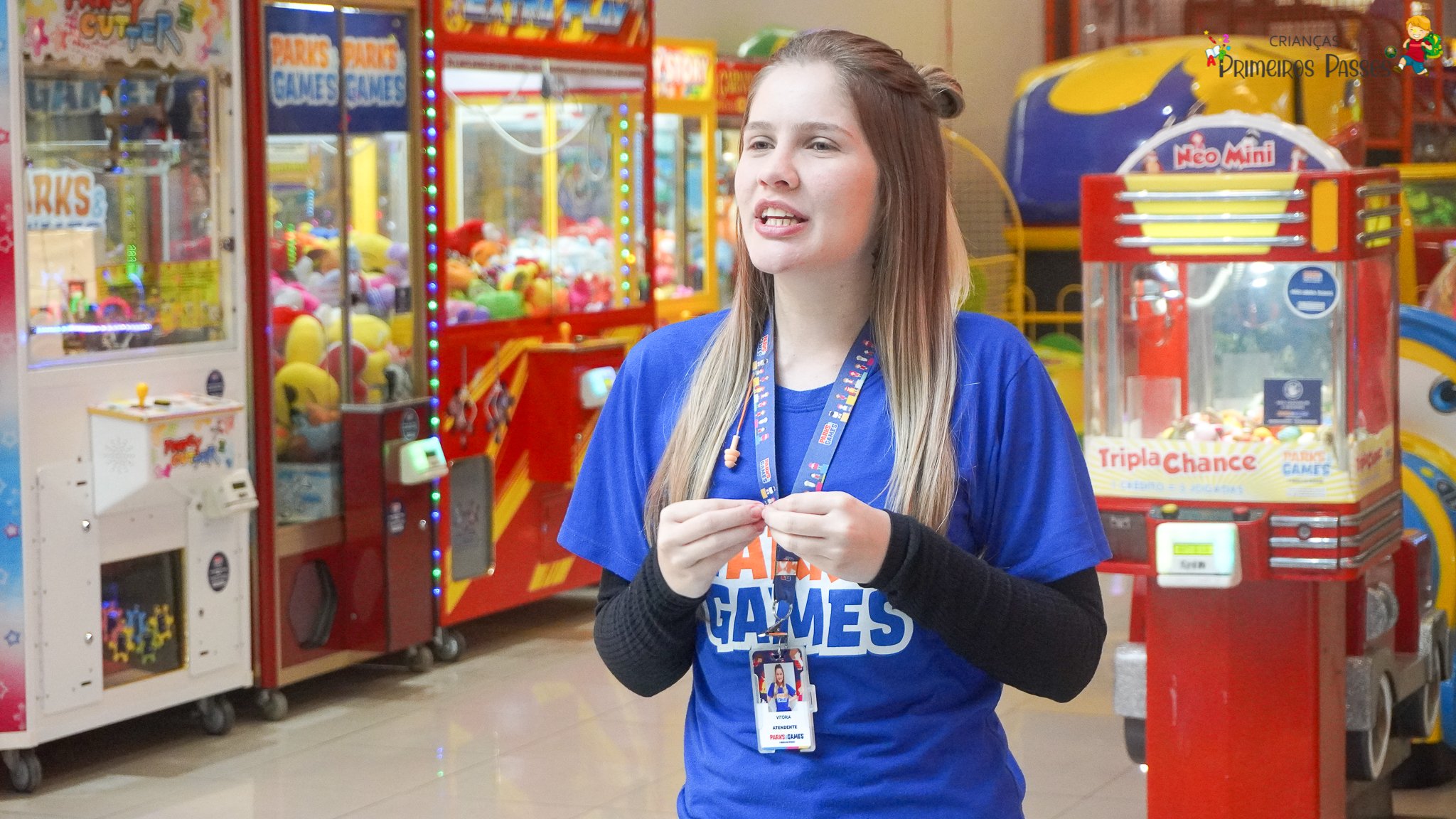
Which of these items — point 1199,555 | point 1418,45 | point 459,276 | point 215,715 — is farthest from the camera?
point 1418,45

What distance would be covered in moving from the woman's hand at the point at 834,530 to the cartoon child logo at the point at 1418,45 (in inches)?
257

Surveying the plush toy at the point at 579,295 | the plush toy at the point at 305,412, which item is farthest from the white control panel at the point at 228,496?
the plush toy at the point at 579,295

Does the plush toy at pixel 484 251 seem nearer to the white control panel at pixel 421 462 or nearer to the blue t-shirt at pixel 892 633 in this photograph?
the white control panel at pixel 421 462

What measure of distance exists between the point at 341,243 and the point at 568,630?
1.74 meters

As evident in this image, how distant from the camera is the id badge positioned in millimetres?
1474

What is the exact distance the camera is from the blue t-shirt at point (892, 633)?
1.49 metres

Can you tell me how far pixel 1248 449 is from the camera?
341cm

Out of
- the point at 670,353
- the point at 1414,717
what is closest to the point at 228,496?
the point at 1414,717

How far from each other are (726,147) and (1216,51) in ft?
8.01

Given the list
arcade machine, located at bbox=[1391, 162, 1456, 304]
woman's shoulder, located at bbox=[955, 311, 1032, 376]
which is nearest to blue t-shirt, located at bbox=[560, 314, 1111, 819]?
woman's shoulder, located at bbox=[955, 311, 1032, 376]

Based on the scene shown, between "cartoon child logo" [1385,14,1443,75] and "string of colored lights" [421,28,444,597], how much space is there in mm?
4160

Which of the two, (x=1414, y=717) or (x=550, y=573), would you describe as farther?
(x=550, y=573)

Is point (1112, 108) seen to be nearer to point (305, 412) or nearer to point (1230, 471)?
point (305, 412)

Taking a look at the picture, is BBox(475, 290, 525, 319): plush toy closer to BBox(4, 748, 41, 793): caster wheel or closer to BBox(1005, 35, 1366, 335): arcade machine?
BBox(4, 748, 41, 793): caster wheel
